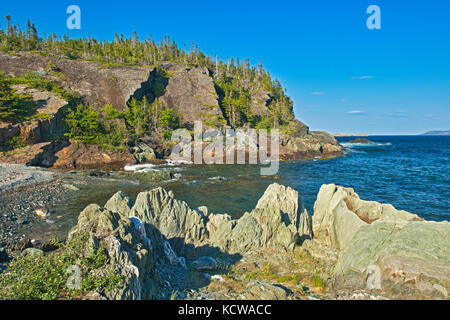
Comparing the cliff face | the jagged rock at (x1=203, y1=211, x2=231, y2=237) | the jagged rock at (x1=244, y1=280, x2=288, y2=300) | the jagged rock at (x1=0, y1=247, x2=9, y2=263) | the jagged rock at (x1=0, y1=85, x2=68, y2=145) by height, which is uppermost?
the cliff face

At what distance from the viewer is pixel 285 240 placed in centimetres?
1481

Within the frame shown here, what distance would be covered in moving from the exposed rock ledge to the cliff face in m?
52.8

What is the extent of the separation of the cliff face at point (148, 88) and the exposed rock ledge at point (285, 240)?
5278cm

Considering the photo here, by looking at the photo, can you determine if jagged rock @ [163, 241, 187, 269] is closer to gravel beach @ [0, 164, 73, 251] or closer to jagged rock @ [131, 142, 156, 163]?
gravel beach @ [0, 164, 73, 251]

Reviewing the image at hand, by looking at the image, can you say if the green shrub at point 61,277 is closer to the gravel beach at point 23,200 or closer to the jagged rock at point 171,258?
the jagged rock at point 171,258

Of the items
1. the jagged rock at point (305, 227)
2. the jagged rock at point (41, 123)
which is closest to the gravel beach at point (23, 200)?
the jagged rock at point (41, 123)

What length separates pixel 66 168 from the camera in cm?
4584

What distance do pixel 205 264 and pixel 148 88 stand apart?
88.6m

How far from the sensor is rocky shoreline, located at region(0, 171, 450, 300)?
884 cm

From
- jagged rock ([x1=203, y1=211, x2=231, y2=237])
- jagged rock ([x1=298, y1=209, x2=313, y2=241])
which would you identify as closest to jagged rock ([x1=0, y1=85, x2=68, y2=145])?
jagged rock ([x1=203, y1=211, x2=231, y2=237])

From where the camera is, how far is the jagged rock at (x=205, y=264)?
1238 cm

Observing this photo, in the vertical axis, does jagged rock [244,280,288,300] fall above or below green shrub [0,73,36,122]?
below

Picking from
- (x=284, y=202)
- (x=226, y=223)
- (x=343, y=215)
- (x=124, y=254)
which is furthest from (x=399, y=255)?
(x=124, y=254)
